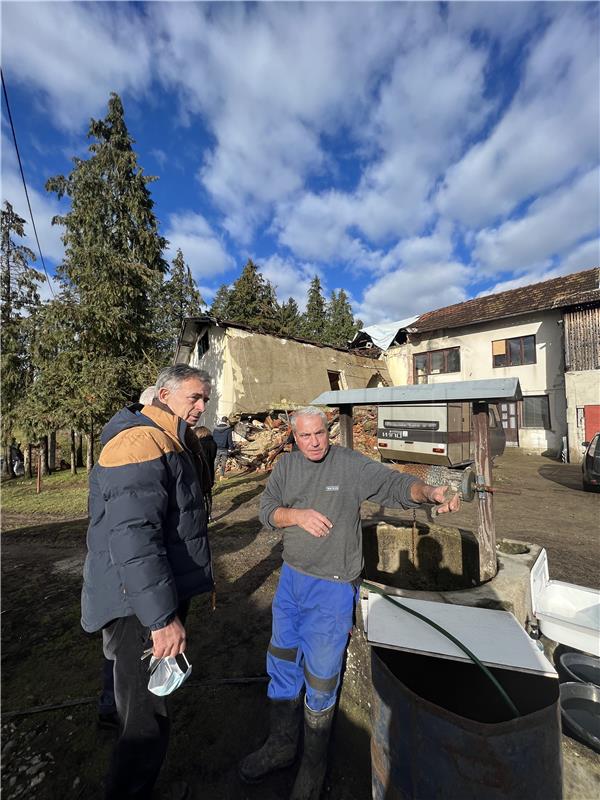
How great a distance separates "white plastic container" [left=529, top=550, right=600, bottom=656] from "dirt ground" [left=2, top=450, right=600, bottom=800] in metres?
0.61

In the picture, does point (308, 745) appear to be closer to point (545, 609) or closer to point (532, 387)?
point (545, 609)

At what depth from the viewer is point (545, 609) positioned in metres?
2.95

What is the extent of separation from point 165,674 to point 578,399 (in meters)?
17.5

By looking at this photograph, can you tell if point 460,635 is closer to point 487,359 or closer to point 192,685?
point 192,685

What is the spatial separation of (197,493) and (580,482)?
41.7ft

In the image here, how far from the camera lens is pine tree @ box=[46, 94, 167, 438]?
457 inches

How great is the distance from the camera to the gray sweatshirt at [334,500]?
221 cm

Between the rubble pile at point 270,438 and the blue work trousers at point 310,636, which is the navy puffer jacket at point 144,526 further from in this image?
the rubble pile at point 270,438

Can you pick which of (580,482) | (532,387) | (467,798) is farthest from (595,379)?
(467,798)

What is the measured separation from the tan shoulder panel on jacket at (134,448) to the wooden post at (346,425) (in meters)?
2.41

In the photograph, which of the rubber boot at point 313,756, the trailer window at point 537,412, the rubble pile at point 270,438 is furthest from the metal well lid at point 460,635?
the trailer window at point 537,412

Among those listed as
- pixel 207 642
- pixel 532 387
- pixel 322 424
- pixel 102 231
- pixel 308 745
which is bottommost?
pixel 207 642

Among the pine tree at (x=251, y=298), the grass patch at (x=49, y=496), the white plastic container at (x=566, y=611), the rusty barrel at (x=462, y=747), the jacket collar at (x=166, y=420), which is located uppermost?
the pine tree at (x=251, y=298)

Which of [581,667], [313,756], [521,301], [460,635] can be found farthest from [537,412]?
[313,756]
